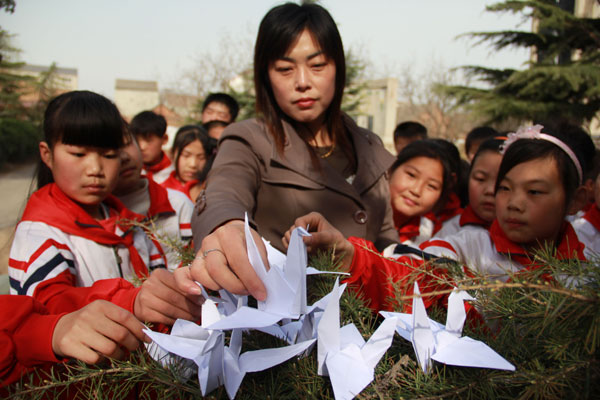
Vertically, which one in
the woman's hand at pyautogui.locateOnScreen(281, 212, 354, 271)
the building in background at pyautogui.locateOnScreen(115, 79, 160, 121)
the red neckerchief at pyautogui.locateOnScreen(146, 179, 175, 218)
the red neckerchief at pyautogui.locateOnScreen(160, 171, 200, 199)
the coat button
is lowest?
the red neckerchief at pyautogui.locateOnScreen(160, 171, 200, 199)

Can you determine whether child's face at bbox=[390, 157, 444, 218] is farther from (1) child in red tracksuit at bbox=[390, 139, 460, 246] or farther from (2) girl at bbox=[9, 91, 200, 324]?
(2) girl at bbox=[9, 91, 200, 324]

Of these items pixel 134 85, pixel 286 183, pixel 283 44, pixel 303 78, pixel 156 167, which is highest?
pixel 134 85

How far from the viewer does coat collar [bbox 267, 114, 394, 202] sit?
157 centimetres

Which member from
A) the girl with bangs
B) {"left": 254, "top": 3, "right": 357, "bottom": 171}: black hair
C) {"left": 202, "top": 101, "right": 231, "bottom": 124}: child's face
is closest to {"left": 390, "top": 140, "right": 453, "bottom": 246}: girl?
{"left": 254, "top": 3, "right": 357, "bottom": 171}: black hair

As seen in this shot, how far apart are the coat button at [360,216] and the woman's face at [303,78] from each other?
1.46 ft

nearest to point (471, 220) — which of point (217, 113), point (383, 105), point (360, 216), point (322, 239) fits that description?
point (360, 216)

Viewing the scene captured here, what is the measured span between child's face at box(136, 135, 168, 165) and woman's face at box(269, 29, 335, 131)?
2.65 meters

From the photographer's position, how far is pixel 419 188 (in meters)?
2.51

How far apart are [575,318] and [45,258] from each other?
1.49 meters

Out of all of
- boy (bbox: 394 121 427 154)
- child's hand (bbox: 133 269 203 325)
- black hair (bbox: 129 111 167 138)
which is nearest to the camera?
child's hand (bbox: 133 269 203 325)

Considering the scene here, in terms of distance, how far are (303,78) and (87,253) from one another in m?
1.09

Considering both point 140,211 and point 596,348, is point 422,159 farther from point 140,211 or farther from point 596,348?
point 596,348

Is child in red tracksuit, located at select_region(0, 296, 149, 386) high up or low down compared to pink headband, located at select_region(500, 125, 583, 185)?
down

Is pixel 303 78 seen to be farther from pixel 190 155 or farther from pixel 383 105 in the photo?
pixel 383 105
